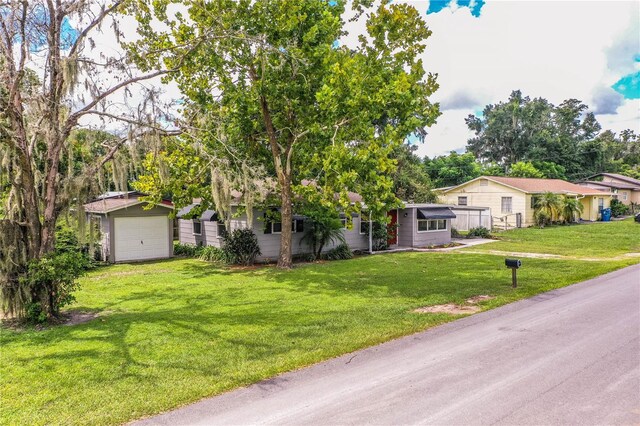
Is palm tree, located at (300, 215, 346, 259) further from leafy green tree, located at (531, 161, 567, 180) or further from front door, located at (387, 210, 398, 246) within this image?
leafy green tree, located at (531, 161, 567, 180)

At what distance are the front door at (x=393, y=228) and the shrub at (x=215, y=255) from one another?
853 centimetres

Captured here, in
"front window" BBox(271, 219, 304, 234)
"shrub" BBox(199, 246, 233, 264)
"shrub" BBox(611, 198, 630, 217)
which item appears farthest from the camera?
"shrub" BBox(611, 198, 630, 217)

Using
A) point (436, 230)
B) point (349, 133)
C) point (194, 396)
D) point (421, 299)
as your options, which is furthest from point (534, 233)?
point (194, 396)

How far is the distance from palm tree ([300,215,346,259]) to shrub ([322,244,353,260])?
0.96ft

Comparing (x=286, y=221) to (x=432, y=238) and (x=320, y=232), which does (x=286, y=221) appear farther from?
(x=432, y=238)

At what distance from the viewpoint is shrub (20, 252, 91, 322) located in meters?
8.20

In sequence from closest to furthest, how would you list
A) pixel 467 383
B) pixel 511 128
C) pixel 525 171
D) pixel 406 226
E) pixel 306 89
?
pixel 467 383
pixel 306 89
pixel 406 226
pixel 525 171
pixel 511 128

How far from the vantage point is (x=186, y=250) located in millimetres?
19828

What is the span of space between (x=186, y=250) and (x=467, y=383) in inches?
651

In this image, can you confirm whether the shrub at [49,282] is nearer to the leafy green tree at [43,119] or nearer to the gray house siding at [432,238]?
the leafy green tree at [43,119]

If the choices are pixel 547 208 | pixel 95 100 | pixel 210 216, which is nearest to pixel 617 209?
pixel 547 208

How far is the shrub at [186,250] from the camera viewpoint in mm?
19159

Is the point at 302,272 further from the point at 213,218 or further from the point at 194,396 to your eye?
the point at 194,396

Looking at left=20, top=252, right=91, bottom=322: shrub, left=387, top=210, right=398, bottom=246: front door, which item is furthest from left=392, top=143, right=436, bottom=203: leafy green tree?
left=20, top=252, right=91, bottom=322: shrub
